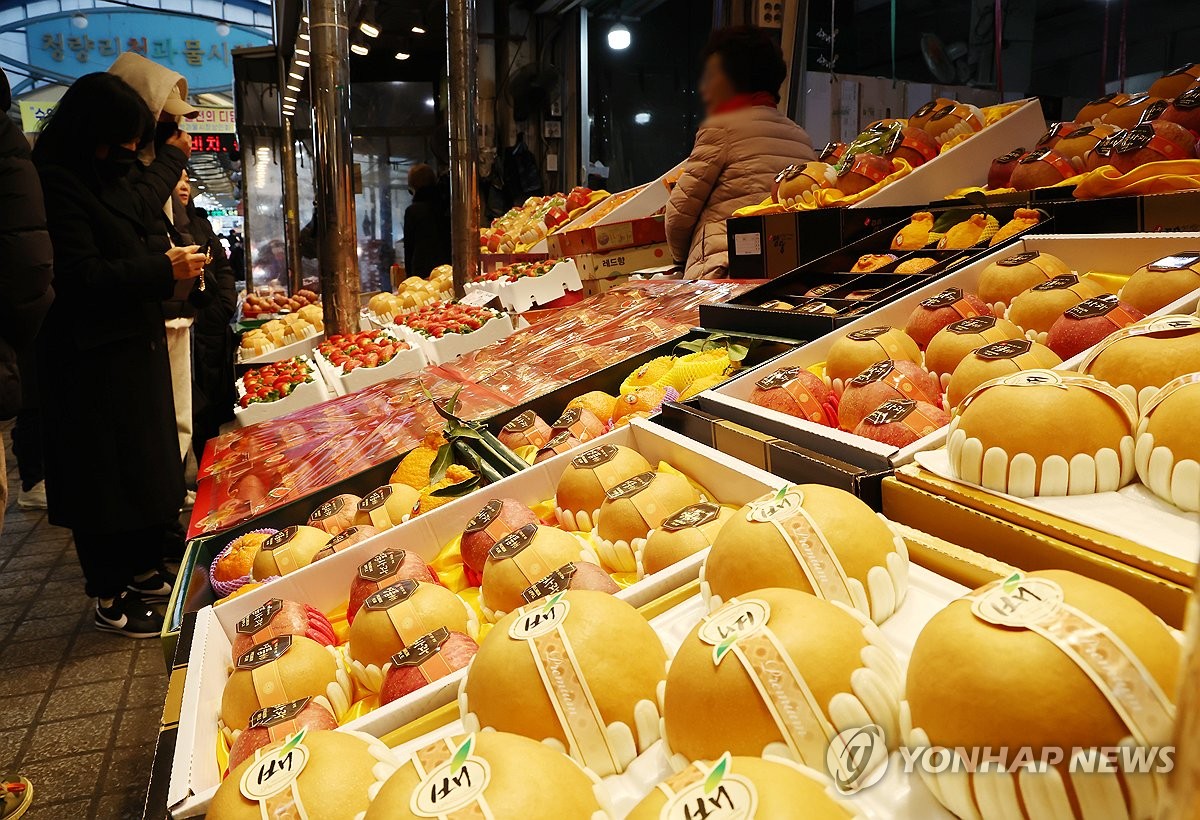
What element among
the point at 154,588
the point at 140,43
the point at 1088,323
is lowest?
the point at 154,588

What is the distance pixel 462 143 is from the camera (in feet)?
19.8

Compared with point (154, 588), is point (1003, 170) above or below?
above

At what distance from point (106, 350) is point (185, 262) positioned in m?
0.46

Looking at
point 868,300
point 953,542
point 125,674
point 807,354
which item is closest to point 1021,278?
point 868,300

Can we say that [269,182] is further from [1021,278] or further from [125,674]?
[1021,278]

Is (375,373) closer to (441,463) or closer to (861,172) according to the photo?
(441,463)

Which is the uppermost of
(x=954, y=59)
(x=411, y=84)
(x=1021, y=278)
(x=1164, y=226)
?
(x=411, y=84)

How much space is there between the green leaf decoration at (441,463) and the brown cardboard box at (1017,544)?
1.14m

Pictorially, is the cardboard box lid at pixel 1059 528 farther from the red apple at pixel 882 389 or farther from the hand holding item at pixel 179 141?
the hand holding item at pixel 179 141

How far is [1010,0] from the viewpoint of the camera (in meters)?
5.61

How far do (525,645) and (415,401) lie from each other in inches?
81.0

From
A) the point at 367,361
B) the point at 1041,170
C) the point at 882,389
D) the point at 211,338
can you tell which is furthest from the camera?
the point at 211,338

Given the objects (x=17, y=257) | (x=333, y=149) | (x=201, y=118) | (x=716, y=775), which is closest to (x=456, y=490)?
(x=716, y=775)

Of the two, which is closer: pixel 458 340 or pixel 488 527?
pixel 488 527
